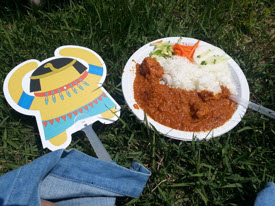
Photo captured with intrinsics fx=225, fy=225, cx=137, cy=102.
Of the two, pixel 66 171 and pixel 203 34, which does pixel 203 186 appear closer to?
pixel 66 171

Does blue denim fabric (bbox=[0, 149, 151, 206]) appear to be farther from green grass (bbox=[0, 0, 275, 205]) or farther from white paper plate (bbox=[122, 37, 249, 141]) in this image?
white paper plate (bbox=[122, 37, 249, 141])

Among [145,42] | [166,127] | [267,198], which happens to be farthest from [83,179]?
[145,42]

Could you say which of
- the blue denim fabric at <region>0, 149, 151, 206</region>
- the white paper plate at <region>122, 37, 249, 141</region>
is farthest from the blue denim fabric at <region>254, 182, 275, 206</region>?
the blue denim fabric at <region>0, 149, 151, 206</region>

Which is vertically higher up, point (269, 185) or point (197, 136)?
point (197, 136)

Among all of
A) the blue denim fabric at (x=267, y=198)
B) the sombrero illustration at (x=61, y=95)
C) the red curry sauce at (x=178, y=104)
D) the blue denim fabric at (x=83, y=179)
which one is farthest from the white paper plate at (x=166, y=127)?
the blue denim fabric at (x=267, y=198)

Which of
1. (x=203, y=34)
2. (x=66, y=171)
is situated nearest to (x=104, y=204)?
(x=66, y=171)

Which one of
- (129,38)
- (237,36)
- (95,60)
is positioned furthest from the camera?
(237,36)

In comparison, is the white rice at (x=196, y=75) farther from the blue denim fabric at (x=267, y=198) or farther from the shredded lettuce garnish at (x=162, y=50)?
the blue denim fabric at (x=267, y=198)
